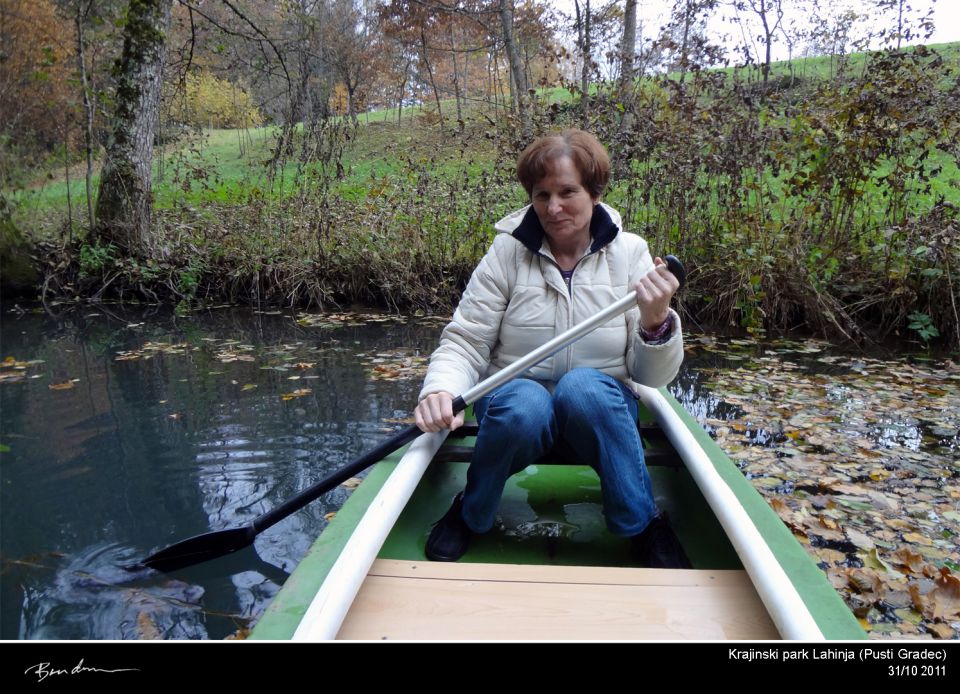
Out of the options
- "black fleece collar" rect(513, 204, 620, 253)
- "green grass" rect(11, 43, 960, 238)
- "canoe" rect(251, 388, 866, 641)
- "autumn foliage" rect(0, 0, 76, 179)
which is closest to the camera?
"canoe" rect(251, 388, 866, 641)

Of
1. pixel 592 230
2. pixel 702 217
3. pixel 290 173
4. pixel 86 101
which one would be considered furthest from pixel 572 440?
pixel 290 173

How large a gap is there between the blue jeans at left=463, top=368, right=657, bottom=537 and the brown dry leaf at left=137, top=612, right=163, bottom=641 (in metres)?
1.11

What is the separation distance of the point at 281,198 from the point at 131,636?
6.58 m

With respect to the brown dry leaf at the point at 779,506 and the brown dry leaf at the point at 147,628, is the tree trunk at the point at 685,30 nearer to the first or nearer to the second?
the brown dry leaf at the point at 779,506

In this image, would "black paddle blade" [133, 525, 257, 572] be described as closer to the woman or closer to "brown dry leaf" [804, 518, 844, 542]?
the woman

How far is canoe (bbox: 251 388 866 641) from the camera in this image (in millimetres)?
1374

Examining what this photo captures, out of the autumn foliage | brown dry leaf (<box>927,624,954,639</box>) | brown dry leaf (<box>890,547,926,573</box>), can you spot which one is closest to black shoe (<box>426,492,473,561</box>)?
brown dry leaf (<box>927,624,954,639</box>)

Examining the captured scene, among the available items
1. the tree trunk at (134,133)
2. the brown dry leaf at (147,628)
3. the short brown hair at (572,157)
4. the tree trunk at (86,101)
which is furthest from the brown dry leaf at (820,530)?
the tree trunk at (86,101)

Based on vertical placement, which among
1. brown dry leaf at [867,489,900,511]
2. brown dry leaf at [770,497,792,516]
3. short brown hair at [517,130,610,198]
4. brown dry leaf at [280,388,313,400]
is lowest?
brown dry leaf at [867,489,900,511]

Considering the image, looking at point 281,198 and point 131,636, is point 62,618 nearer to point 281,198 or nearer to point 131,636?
point 131,636

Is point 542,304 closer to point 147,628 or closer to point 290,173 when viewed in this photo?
point 147,628

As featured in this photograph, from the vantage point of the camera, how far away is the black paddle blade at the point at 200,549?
253 cm

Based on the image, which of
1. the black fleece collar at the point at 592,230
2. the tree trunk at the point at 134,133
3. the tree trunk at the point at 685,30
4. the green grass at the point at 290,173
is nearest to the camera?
the black fleece collar at the point at 592,230

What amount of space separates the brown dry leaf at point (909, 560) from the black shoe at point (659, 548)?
3.37 ft
